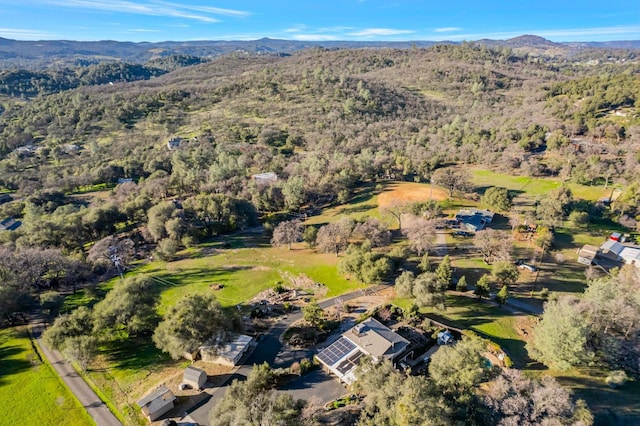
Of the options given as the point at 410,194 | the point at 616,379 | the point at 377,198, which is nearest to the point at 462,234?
the point at 410,194

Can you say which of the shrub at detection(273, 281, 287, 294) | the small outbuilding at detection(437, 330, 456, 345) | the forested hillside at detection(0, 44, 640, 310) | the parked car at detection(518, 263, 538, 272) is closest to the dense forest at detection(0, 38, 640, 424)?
the forested hillside at detection(0, 44, 640, 310)

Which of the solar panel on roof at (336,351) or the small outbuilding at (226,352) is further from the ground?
the solar panel on roof at (336,351)

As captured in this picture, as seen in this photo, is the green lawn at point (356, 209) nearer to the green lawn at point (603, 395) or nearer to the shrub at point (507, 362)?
the shrub at point (507, 362)

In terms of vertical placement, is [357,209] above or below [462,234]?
below

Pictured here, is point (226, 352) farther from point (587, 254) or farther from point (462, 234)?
point (587, 254)

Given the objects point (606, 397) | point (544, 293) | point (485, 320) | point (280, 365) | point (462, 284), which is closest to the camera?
point (606, 397)

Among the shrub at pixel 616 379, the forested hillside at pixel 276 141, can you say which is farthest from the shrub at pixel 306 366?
the forested hillside at pixel 276 141
